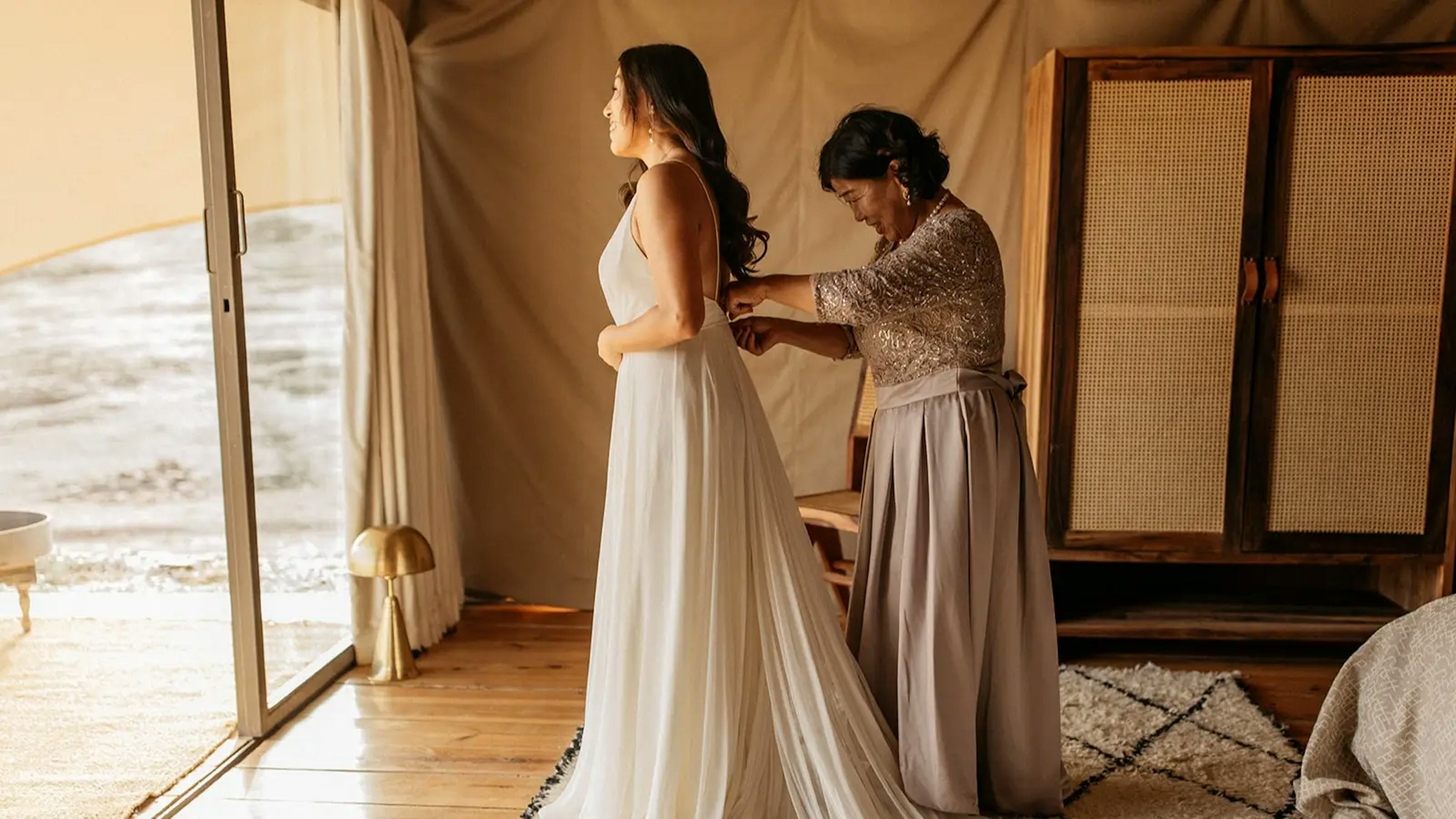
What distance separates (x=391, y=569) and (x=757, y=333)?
1.33 metres

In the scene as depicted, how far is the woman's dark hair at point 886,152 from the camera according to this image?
201 centimetres

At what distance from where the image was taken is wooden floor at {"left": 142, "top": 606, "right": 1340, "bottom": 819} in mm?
2336

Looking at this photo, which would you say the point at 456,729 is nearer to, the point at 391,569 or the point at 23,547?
the point at 391,569

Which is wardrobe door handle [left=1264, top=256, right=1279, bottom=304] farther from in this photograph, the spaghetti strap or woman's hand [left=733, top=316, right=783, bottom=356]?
the spaghetti strap

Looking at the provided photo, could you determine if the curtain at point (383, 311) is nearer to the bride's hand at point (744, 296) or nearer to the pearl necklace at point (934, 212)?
the bride's hand at point (744, 296)

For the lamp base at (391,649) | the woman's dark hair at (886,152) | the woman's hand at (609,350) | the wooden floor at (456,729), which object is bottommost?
the wooden floor at (456,729)

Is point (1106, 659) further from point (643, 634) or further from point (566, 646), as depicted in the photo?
point (643, 634)

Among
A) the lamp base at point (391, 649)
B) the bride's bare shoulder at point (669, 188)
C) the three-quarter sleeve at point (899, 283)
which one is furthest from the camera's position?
the lamp base at point (391, 649)

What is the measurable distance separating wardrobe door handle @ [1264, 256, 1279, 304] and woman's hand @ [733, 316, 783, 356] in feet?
5.06

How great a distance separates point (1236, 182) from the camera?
9.61 ft

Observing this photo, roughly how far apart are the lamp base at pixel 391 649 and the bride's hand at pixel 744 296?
1.49m

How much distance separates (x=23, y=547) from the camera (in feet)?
7.25

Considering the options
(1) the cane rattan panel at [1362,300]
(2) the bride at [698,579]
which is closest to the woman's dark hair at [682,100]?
(2) the bride at [698,579]


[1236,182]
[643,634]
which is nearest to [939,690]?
[643,634]
